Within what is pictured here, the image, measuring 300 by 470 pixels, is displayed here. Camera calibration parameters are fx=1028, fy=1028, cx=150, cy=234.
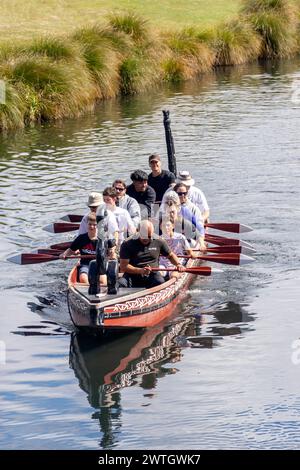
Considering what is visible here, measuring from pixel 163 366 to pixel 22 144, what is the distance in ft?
58.6

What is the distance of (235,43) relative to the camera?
157ft

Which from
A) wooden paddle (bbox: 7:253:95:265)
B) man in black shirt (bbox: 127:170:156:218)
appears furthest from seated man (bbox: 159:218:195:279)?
wooden paddle (bbox: 7:253:95:265)

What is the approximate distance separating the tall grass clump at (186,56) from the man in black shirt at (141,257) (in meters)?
25.9

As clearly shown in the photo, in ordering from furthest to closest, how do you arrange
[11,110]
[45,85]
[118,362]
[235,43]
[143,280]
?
[235,43] → [45,85] → [11,110] → [143,280] → [118,362]

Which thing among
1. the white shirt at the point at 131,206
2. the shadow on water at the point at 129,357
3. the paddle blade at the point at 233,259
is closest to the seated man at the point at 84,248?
the shadow on water at the point at 129,357

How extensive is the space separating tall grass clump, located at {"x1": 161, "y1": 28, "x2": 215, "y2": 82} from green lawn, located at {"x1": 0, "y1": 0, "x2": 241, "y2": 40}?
2.33 m

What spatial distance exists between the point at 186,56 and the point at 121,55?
4.92 m

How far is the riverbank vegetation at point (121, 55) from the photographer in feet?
119

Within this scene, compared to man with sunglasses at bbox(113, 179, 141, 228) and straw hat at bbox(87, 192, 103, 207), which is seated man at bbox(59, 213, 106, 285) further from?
man with sunglasses at bbox(113, 179, 141, 228)

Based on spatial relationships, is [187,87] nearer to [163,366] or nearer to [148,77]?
[148,77]

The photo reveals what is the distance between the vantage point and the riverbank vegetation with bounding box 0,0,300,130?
36.3 metres

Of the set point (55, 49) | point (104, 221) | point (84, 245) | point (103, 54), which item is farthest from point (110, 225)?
point (103, 54)

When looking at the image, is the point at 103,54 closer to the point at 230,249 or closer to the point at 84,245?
the point at 230,249
